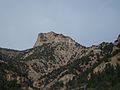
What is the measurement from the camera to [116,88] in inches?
4026

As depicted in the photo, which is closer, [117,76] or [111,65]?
[117,76]

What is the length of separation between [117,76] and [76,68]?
74.3 metres

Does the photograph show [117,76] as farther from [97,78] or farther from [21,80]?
[21,80]

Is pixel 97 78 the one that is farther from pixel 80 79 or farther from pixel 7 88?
pixel 7 88

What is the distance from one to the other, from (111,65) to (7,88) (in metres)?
47.3

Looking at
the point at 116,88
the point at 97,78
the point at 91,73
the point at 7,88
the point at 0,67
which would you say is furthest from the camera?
the point at 0,67

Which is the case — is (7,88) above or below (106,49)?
below

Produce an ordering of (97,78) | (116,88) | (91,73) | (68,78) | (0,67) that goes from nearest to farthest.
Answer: (116,88) → (97,78) → (91,73) → (0,67) → (68,78)

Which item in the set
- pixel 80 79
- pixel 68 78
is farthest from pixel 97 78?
pixel 68 78

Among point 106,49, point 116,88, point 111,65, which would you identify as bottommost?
point 116,88

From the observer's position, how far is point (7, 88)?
112m

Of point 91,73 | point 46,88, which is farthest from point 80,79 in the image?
point 46,88

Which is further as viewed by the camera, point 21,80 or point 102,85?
point 21,80

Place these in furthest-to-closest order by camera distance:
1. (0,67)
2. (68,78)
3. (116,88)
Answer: (68,78), (0,67), (116,88)
